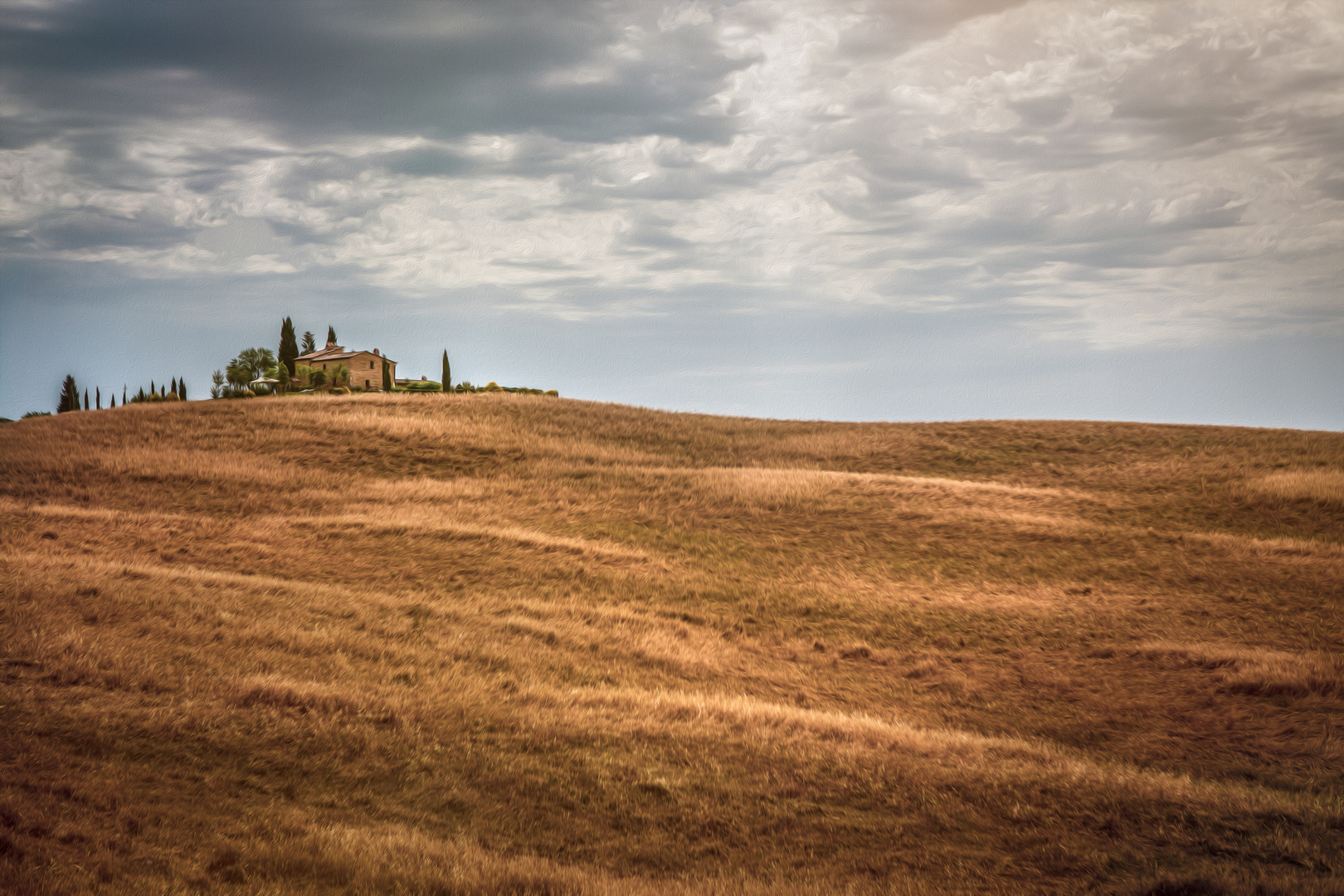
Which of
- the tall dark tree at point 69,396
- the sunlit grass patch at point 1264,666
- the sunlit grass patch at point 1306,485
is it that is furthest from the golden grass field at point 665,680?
the tall dark tree at point 69,396

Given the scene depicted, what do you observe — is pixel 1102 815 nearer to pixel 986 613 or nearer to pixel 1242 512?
pixel 986 613

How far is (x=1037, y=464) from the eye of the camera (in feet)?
102

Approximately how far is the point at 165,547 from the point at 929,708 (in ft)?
57.4

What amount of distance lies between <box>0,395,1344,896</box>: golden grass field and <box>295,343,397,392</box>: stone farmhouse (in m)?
49.8

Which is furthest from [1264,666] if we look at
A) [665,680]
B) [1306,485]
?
[1306,485]

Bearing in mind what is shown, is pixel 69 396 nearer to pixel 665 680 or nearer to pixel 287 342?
pixel 287 342

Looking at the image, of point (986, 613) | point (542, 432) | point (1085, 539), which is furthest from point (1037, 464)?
point (542, 432)

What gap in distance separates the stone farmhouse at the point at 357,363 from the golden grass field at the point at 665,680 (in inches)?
1962

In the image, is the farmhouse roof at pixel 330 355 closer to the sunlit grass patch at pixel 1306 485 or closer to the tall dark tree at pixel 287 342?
the tall dark tree at pixel 287 342

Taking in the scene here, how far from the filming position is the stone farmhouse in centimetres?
7656

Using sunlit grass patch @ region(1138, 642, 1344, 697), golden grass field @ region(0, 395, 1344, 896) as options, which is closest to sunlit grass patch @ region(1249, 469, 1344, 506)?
golden grass field @ region(0, 395, 1344, 896)

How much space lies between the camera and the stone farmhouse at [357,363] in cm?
7656

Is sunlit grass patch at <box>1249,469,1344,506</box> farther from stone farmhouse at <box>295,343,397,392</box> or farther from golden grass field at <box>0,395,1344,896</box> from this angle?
stone farmhouse at <box>295,343,397,392</box>

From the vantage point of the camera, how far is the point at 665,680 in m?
13.3
